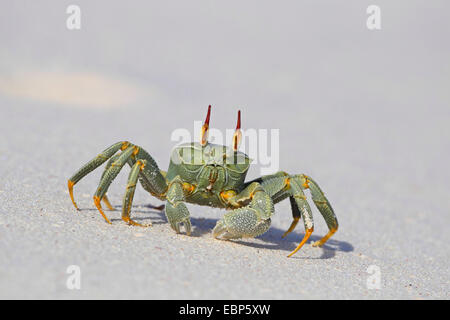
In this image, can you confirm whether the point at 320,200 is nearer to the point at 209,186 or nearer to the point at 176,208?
the point at 209,186

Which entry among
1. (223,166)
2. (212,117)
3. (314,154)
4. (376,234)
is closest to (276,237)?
(223,166)

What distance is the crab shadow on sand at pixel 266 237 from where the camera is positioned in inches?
227

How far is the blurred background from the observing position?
765cm

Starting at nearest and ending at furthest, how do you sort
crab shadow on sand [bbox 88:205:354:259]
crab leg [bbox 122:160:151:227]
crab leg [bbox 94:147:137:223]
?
crab leg [bbox 122:160:151:227], crab leg [bbox 94:147:137:223], crab shadow on sand [bbox 88:205:354:259]

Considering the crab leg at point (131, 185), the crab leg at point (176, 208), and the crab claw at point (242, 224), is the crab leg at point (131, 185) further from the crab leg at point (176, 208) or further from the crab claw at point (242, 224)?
the crab claw at point (242, 224)

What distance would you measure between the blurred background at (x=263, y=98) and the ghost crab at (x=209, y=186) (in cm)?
50

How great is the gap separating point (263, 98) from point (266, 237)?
11735 millimetres

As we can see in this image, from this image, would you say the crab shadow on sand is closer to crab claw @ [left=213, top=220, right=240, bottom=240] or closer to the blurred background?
crab claw @ [left=213, top=220, right=240, bottom=240]

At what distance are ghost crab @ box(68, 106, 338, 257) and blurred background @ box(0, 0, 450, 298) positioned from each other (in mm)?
504

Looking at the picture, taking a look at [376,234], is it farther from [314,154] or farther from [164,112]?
[164,112]

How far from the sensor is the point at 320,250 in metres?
6.25

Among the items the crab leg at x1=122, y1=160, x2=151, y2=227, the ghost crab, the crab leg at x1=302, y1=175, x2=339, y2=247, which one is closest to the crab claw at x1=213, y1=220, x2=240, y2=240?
the ghost crab

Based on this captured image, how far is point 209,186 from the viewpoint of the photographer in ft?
17.8

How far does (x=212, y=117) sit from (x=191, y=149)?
374 inches
